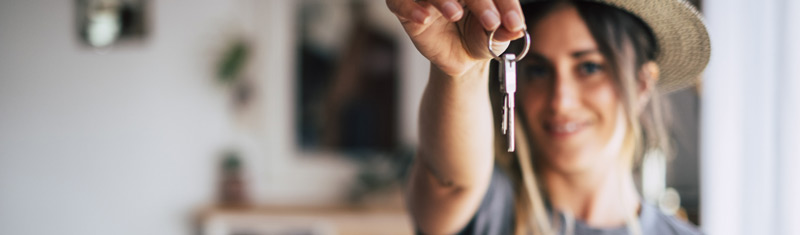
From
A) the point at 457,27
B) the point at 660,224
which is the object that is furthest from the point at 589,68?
the point at 457,27

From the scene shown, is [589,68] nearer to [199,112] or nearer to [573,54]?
[573,54]

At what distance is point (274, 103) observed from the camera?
2709mm

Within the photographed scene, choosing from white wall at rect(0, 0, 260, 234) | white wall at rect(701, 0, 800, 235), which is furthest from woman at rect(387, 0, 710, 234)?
white wall at rect(0, 0, 260, 234)

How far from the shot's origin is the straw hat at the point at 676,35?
2.21ft

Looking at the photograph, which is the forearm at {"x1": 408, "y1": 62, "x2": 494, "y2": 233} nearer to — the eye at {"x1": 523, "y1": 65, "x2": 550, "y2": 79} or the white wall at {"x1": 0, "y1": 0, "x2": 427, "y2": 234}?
the eye at {"x1": 523, "y1": 65, "x2": 550, "y2": 79}

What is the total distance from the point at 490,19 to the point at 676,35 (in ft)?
1.56

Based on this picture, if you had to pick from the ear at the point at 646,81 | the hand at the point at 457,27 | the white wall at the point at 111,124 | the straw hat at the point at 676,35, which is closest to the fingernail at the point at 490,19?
the hand at the point at 457,27

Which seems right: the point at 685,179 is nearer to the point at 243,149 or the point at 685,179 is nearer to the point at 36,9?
the point at 243,149

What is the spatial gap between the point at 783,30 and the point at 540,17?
34 cm

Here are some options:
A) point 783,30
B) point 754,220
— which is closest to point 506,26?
point 783,30

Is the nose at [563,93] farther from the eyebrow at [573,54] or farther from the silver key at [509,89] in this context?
the silver key at [509,89]

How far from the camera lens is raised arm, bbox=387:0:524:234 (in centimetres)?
39

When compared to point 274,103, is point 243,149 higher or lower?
lower

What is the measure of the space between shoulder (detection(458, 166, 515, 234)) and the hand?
0.28 m
